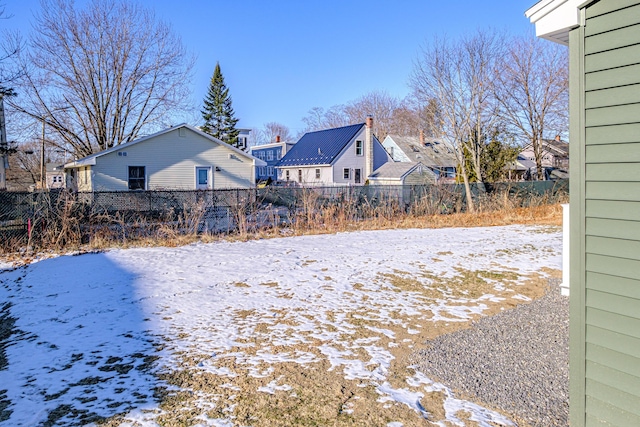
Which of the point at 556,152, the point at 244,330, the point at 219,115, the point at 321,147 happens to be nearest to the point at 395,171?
the point at 321,147

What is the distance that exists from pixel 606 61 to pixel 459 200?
1532 centimetres

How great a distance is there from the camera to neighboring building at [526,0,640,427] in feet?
8.21

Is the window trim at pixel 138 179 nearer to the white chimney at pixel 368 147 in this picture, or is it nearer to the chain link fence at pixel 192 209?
the chain link fence at pixel 192 209

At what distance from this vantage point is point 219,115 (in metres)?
41.5

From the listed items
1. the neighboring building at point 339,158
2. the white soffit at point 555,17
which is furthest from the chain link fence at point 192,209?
the neighboring building at point 339,158

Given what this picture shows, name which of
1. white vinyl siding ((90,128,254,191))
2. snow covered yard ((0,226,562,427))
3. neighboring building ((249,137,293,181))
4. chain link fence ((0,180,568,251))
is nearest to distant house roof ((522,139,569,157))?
chain link fence ((0,180,568,251))

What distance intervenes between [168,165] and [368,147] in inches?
649

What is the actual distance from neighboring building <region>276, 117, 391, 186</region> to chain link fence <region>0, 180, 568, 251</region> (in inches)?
548

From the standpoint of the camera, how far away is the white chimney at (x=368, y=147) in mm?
31672

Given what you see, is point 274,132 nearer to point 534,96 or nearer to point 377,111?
point 377,111

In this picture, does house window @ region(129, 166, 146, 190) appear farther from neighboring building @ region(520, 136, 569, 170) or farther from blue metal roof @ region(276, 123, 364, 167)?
neighboring building @ region(520, 136, 569, 170)

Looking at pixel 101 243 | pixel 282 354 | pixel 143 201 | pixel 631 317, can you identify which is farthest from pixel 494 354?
pixel 143 201

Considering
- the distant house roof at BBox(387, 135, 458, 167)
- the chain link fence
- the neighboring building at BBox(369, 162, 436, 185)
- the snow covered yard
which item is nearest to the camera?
the snow covered yard

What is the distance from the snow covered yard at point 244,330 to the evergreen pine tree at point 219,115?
3322 centimetres
